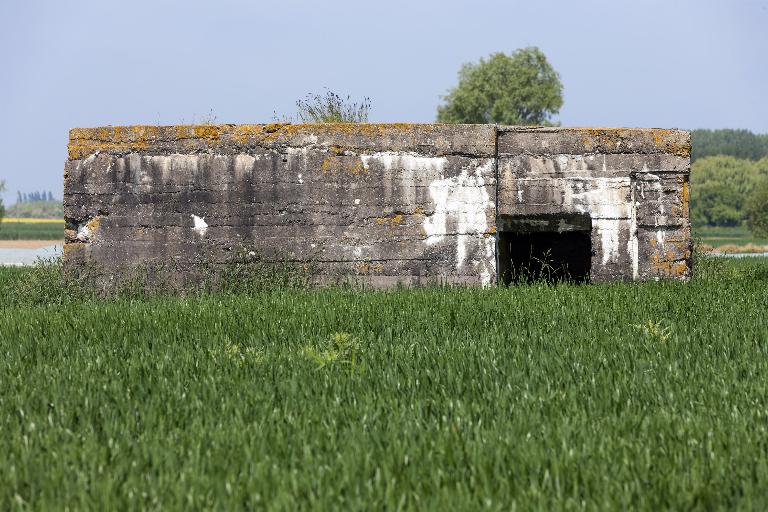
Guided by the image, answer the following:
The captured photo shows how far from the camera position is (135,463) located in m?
3.66

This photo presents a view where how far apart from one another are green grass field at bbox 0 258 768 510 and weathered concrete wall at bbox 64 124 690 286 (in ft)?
8.92

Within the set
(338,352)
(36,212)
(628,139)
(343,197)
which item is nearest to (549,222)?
(628,139)

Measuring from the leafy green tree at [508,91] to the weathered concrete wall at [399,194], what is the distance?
3861cm

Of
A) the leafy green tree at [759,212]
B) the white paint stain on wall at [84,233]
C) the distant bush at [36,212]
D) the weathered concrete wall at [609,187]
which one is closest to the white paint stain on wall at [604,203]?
the weathered concrete wall at [609,187]

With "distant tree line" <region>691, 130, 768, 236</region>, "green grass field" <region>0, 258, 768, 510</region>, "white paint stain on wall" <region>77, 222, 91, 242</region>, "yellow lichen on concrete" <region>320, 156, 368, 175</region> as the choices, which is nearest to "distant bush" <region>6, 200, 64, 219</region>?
"distant tree line" <region>691, 130, 768, 236</region>

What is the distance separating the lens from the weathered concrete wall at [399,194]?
10.6m

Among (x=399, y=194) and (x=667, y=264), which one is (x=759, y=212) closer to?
(x=667, y=264)

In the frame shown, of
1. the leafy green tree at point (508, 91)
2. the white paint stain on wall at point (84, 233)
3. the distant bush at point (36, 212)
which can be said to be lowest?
the distant bush at point (36, 212)

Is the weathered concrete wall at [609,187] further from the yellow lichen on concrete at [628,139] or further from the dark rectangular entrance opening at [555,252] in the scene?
the dark rectangular entrance opening at [555,252]

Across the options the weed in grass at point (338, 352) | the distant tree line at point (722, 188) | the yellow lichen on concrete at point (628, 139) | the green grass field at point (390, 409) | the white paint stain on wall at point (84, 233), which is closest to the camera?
the green grass field at point (390, 409)

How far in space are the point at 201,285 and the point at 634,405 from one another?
7.10 m

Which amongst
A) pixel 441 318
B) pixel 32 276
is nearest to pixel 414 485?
pixel 441 318

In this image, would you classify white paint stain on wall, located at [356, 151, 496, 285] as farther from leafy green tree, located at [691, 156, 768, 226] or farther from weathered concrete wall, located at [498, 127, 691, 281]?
leafy green tree, located at [691, 156, 768, 226]

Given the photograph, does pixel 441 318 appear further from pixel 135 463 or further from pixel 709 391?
pixel 135 463
